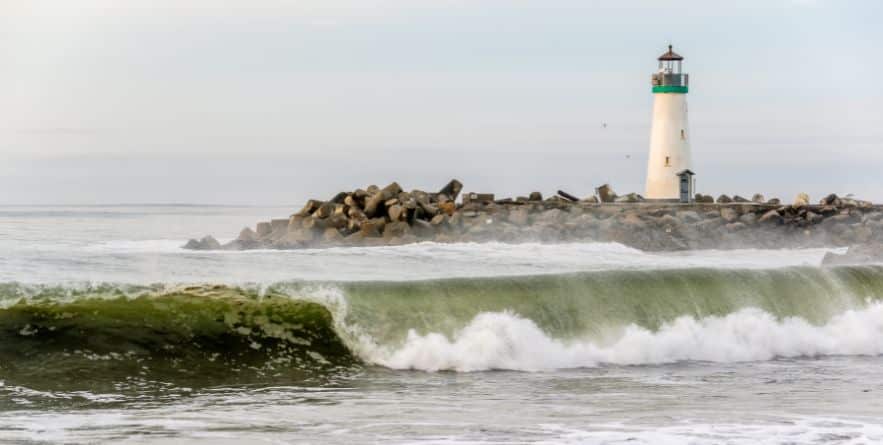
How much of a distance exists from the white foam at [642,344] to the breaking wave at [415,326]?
0.06ft

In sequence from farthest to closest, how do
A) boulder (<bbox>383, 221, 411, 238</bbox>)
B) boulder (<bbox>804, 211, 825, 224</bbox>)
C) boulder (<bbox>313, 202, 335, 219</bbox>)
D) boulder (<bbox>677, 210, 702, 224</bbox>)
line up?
boulder (<bbox>804, 211, 825, 224</bbox>), boulder (<bbox>677, 210, 702, 224</bbox>), boulder (<bbox>313, 202, 335, 219</bbox>), boulder (<bbox>383, 221, 411, 238</bbox>)

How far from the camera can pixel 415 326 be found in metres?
13.1

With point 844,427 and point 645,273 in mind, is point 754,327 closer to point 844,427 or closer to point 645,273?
point 645,273

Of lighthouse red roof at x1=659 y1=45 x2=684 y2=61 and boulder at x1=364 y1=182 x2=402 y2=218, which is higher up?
lighthouse red roof at x1=659 y1=45 x2=684 y2=61

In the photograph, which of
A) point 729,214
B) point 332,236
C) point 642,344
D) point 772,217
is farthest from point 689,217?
point 642,344

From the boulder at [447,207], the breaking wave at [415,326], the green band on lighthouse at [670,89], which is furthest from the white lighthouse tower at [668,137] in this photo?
the breaking wave at [415,326]

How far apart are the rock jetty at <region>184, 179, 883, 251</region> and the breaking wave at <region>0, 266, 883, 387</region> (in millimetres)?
7675

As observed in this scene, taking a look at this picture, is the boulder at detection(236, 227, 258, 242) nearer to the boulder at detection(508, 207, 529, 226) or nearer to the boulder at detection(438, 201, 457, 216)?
the boulder at detection(438, 201, 457, 216)

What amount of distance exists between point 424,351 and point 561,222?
1293 cm

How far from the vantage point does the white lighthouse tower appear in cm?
3272

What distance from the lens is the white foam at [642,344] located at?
12.6 m

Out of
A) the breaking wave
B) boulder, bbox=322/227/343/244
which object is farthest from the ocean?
boulder, bbox=322/227/343/244

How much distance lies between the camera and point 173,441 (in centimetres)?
834

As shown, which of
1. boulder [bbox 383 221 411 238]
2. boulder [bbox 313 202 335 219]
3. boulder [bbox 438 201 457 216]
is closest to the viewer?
boulder [bbox 383 221 411 238]
